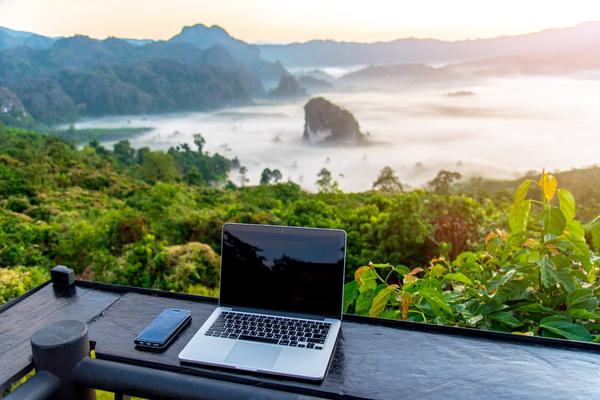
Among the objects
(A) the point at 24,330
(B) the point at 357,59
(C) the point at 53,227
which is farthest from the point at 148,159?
(A) the point at 24,330

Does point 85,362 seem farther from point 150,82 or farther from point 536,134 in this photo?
point 150,82

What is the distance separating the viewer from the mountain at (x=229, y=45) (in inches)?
1939

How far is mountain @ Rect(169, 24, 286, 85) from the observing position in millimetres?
49250

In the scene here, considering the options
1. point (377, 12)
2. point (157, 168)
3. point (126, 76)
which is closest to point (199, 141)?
point (157, 168)

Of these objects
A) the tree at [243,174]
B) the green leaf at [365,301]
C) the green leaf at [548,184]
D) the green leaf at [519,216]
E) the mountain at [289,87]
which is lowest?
the tree at [243,174]

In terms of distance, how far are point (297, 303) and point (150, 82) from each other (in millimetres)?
44442

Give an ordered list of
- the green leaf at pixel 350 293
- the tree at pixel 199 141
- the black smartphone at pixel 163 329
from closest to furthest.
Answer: the black smartphone at pixel 163 329 → the green leaf at pixel 350 293 → the tree at pixel 199 141

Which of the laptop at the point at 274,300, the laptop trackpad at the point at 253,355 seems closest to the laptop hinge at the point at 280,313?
the laptop at the point at 274,300

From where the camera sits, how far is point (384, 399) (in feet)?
2.13

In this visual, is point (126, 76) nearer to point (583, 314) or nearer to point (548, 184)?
point (548, 184)

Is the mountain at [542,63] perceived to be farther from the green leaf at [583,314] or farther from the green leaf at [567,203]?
the green leaf at [583,314]

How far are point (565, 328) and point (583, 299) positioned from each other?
0.10m

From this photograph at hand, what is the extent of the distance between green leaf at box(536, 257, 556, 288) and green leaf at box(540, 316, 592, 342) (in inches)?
2.9

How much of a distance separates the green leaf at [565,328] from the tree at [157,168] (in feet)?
68.5
